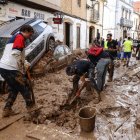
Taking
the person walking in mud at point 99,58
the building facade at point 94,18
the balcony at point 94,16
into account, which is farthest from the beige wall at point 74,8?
the person walking in mud at point 99,58

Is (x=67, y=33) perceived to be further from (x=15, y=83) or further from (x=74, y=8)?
(x=15, y=83)

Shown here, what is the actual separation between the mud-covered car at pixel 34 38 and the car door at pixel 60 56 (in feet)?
1.24

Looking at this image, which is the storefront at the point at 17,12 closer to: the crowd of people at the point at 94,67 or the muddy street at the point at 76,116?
the crowd of people at the point at 94,67

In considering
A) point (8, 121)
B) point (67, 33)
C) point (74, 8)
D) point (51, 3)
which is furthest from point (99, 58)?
point (74, 8)

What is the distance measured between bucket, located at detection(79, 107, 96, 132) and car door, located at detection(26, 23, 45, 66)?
406cm

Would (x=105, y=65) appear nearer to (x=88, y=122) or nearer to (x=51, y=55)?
(x=88, y=122)

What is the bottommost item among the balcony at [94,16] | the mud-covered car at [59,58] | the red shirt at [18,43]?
the mud-covered car at [59,58]

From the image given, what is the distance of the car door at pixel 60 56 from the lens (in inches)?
421

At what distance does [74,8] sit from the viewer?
816 inches

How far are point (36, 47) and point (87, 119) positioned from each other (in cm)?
515

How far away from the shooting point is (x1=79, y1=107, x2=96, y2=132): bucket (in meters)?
4.52

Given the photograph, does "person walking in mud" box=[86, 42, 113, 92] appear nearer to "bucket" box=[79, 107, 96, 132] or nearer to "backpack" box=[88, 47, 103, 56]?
"backpack" box=[88, 47, 103, 56]

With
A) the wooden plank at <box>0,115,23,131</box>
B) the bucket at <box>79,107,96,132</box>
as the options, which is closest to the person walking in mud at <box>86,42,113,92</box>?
the bucket at <box>79,107,96,132</box>

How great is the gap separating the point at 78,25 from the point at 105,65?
15.3 m
